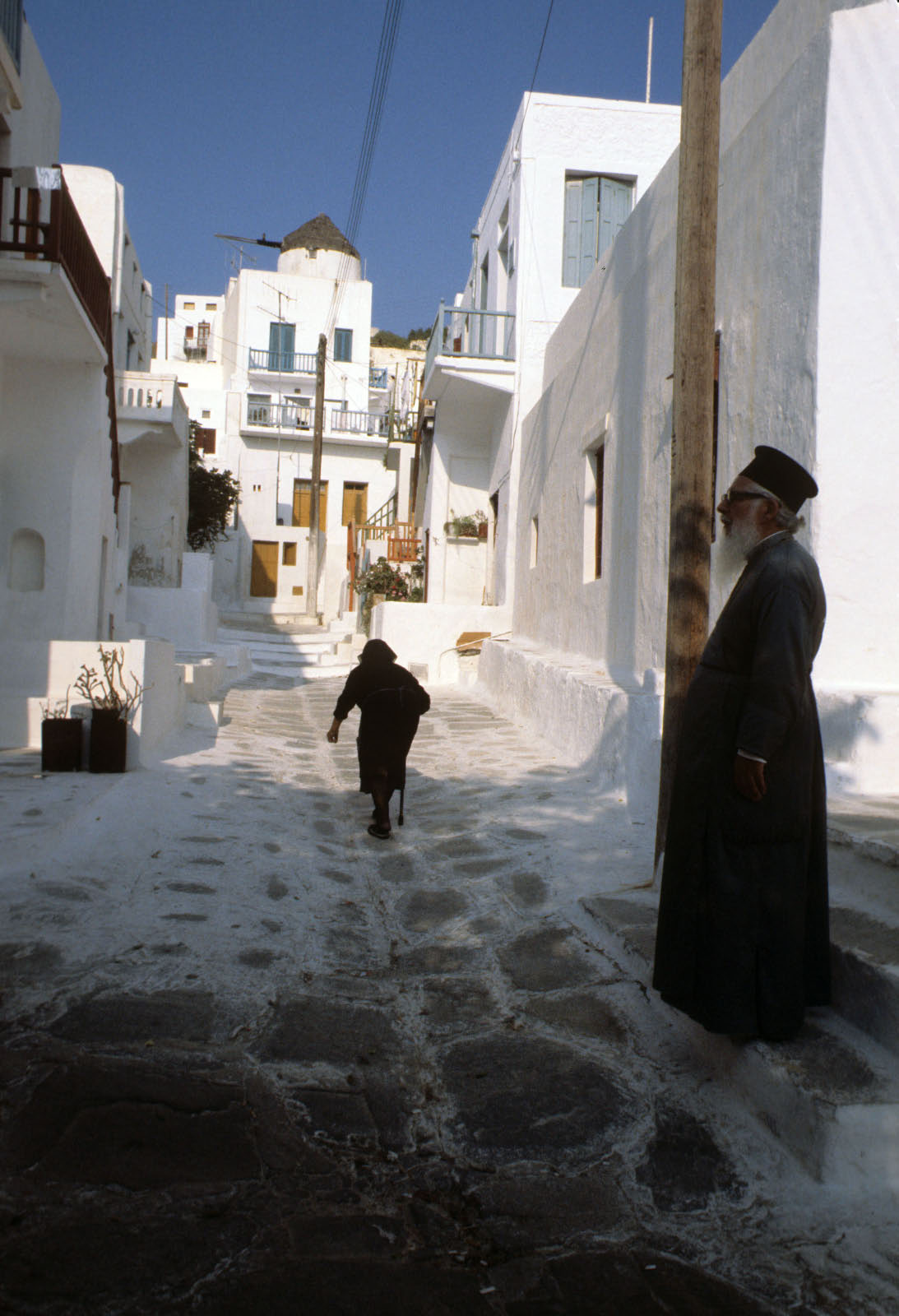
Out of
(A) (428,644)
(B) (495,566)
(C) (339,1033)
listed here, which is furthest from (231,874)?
(B) (495,566)

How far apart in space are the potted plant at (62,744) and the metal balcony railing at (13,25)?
6.96m

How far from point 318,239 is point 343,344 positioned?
6.13m

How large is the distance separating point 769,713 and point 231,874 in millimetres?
3289

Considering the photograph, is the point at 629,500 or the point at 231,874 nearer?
the point at 231,874

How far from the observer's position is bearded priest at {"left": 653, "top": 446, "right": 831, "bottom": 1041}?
9.00ft

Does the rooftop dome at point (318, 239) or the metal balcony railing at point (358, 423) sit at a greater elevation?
the rooftop dome at point (318, 239)

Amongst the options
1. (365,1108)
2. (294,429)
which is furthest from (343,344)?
(365,1108)

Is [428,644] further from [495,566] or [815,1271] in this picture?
[815,1271]

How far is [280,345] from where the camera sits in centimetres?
3603

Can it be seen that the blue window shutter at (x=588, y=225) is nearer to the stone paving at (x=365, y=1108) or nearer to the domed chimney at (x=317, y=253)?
the stone paving at (x=365, y=1108)

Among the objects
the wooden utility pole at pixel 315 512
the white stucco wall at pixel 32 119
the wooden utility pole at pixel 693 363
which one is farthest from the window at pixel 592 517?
the wooden utility pole at pixel 315 512

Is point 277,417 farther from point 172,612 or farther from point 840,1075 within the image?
point 840,1075

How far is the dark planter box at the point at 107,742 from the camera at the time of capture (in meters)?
7.18

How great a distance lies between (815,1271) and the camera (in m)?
2.20
